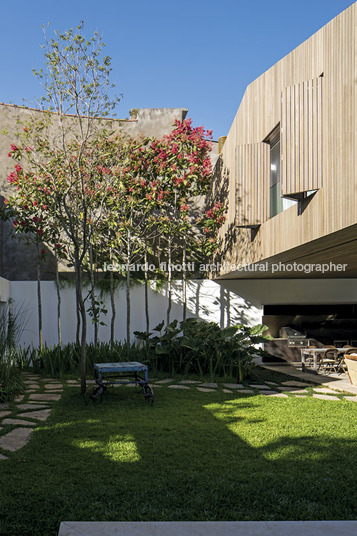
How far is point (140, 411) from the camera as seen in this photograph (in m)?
6.71

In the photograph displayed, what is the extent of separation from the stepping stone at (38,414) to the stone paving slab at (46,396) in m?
0.77

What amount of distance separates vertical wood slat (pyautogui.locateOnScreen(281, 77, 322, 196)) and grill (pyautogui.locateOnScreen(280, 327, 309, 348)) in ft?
26.5

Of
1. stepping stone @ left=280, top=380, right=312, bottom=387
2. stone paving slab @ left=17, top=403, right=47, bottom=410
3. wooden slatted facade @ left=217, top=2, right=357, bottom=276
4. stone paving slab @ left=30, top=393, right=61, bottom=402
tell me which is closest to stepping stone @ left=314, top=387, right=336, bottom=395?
stepping stone @ left=280, top=380, right=312, bottom=387

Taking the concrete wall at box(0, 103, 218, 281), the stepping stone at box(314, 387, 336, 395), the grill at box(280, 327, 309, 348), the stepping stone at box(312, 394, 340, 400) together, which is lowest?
the stepping stone at box(314, 387, 336, 395)

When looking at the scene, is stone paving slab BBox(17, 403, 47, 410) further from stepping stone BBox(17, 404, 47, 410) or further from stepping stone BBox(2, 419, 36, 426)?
stepping stone BBox(2, 419, 36, 426)

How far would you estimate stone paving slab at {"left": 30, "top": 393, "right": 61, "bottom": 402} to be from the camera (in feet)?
24.7

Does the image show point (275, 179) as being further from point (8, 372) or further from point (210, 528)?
point (210, 528)

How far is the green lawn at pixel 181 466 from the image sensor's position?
3293 millimetres

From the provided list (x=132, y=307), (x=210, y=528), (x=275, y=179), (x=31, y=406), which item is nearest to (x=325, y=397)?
(x=275, y=179)

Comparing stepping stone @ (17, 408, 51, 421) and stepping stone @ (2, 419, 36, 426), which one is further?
stepping stone @ (17, 408, 51, 421)

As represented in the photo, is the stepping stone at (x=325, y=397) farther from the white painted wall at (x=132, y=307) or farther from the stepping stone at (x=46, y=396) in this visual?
the white painted wall at (x=132, y=307)

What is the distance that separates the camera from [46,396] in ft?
25.6

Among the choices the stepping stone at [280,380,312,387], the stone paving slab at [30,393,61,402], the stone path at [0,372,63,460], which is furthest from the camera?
the stepping stone at [280,380,312,387]

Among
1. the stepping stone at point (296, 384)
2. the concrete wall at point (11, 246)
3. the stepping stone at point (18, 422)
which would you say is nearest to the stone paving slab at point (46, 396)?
the stepping stone at point (18, 422)
